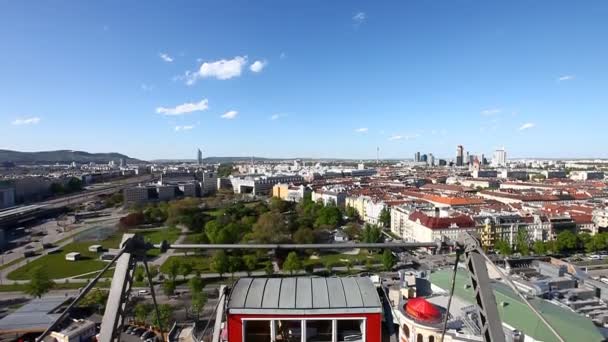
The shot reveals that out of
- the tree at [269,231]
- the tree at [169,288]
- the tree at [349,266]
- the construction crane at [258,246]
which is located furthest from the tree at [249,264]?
the construction crane at [258,246]

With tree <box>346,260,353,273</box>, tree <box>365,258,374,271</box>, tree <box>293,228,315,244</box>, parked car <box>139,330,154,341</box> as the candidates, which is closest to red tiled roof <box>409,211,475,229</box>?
tree <box>365,258,374,271</box>

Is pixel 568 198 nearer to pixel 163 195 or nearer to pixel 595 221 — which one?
pixel 595 221

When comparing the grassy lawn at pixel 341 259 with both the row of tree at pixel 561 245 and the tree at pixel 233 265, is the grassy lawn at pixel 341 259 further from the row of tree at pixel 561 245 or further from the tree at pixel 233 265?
the row of tree at pixel 561 245

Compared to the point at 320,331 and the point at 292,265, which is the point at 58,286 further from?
the point at 320,331

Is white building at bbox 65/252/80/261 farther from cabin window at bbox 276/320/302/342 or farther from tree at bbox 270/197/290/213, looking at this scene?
cabin window at bbox 276/320/302/342

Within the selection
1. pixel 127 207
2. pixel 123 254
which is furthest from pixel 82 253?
pixel 123 254

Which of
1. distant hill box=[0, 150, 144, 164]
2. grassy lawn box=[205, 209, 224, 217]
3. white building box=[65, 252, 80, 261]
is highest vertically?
distant hill box=[0, 150, 144, 164]

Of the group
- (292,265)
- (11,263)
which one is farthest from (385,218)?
(11,263)
